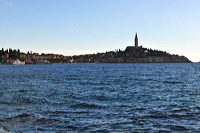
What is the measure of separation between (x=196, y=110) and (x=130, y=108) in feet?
20.0

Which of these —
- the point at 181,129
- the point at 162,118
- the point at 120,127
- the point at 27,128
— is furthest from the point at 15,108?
the point at 181,129

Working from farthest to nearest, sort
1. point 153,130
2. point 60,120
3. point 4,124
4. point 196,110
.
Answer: point 196,110 < point 60,120 < point 4,124 < point 153,130

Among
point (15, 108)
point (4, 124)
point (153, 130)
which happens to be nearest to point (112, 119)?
point (153, 130)

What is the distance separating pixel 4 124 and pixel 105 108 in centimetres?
981

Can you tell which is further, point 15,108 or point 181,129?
point 15,108

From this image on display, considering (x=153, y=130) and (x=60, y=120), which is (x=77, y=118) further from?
(x=153, y=130)

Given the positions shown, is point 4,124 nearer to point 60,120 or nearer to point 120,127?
point 60,120

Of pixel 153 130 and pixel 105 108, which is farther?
pixel 105 108

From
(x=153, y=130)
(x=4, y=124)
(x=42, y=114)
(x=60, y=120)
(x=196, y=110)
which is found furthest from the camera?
(x=196, y=110)

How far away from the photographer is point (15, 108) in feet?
82.4

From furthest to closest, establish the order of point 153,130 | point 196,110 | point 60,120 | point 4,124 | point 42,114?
1. point 196,110
2. point 42,114
3. point 60,120
4. point 4,124
5. point 153,130

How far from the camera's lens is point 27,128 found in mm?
17391

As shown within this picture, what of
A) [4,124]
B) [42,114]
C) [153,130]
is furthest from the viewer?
[42,114]

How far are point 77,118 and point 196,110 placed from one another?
1128 cm
